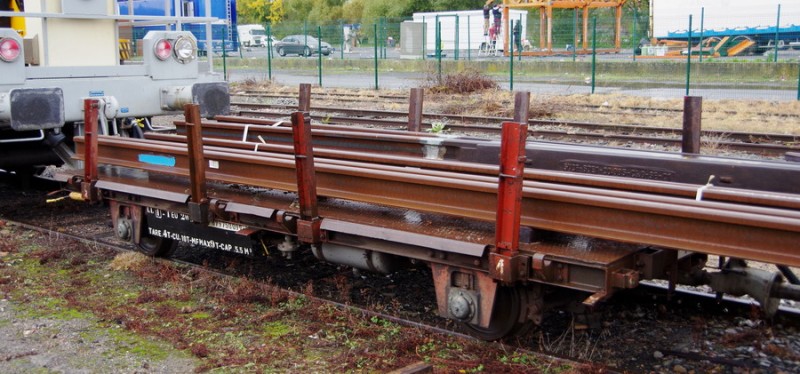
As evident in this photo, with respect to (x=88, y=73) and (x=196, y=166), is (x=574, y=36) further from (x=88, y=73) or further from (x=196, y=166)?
(x=196, y=166)

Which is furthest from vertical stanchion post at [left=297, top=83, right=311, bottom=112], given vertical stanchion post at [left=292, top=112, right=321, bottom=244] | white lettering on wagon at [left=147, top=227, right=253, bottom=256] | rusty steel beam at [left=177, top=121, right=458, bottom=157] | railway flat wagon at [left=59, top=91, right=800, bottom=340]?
vertical stanchion post at [left=292, top=112, right=321, bottom=244]

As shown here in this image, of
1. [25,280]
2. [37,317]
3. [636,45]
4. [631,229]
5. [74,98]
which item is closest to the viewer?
[631,229]

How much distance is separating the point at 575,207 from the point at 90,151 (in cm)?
410

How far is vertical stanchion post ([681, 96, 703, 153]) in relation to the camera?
6.16m

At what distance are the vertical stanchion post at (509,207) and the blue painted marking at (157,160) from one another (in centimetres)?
310

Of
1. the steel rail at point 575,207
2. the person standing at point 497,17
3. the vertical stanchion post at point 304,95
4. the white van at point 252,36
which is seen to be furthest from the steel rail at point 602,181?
the white van at point 252,36

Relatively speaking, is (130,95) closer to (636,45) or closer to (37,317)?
(37,317)

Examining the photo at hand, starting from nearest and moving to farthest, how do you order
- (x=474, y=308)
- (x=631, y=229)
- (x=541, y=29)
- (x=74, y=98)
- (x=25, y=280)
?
1. (x=631, y=229)
2. (x=474, y=308)
3. (x=25, y=280)
4. (x=74, y=98)
5. (x=541, y=29)

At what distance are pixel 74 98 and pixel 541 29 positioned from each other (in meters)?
25.1

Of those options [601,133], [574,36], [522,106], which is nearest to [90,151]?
[522,106]

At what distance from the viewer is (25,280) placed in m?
6.58

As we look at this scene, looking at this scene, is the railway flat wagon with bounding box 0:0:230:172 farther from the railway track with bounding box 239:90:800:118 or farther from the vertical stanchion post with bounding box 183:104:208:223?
the railway track with bounding box 239:90:800:118

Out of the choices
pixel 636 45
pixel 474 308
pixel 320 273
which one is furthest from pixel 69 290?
pixel 636 45

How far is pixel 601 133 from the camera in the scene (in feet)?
46.6
